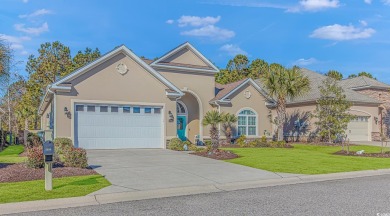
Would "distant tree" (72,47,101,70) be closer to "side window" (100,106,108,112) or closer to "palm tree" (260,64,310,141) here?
"side window" (100,106,108,112)

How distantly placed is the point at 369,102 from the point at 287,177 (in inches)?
908

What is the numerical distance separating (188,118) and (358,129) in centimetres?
1549

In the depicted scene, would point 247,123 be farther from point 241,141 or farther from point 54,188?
point 54,188


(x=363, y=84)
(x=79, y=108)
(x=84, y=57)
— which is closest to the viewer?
(x=79, y=108)

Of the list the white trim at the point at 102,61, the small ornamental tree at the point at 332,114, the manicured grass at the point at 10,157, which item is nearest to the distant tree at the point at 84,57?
the white trim at the point at 102,61

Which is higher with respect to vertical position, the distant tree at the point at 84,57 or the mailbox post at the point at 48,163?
the distant tree at the point at 84,57

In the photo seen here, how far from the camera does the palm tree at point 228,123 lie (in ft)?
79.1

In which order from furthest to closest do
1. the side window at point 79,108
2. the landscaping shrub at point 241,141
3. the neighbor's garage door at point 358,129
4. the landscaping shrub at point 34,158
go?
the neighbor's garage door at point 358,129 → the landscaping shrub at point 241,141 → the side window at point 79,108 → the landscaping shrub at point 34,158

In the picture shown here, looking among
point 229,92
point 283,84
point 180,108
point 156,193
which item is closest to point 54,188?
point 156,193

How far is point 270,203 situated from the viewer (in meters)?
7.07

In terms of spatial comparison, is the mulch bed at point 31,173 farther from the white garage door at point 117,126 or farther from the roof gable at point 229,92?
the roof gable at point 229,92

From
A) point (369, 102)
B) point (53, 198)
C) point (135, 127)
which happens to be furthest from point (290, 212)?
point (369, 102)

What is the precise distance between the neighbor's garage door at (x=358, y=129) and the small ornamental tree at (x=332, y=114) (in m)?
3.21

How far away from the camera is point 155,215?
6.16m
